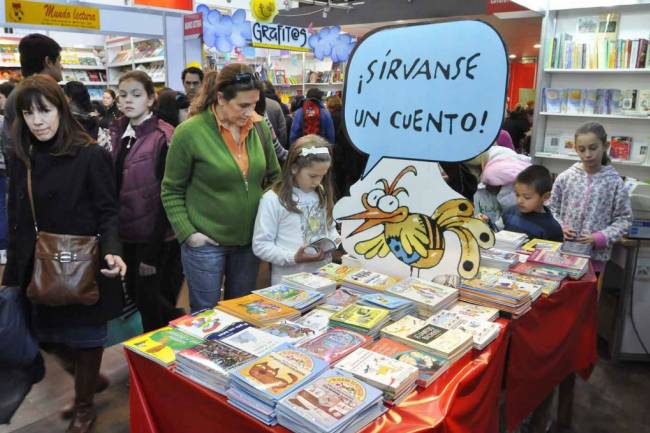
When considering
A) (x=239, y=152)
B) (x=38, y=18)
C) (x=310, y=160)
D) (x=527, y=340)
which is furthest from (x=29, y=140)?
(x=38, y=18)

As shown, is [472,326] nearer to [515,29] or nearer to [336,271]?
[336,271]

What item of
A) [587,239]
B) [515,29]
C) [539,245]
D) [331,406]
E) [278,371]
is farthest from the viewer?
[515,29]

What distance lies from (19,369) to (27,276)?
13.8 inches

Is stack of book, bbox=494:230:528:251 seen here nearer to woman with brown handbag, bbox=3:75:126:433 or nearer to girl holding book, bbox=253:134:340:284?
girl holding book, bbox=253:134:340:284

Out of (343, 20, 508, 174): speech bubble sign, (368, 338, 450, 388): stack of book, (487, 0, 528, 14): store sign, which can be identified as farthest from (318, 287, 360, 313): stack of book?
(487, 0, 528, 14): store sign

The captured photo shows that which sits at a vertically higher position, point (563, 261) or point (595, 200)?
point (595, 200)

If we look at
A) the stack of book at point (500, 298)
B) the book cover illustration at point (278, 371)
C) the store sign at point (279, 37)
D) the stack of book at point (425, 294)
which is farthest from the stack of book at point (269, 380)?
the store sign at point (279, 37)

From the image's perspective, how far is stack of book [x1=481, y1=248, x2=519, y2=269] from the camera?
6.54ft

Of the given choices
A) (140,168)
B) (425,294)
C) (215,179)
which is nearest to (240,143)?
(215,179)

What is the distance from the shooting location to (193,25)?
604cm

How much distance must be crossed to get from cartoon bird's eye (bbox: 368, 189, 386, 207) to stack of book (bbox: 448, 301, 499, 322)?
468 millimetres

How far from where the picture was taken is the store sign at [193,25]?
5914 millimetres

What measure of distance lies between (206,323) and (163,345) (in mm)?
154

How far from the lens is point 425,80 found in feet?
5.61
